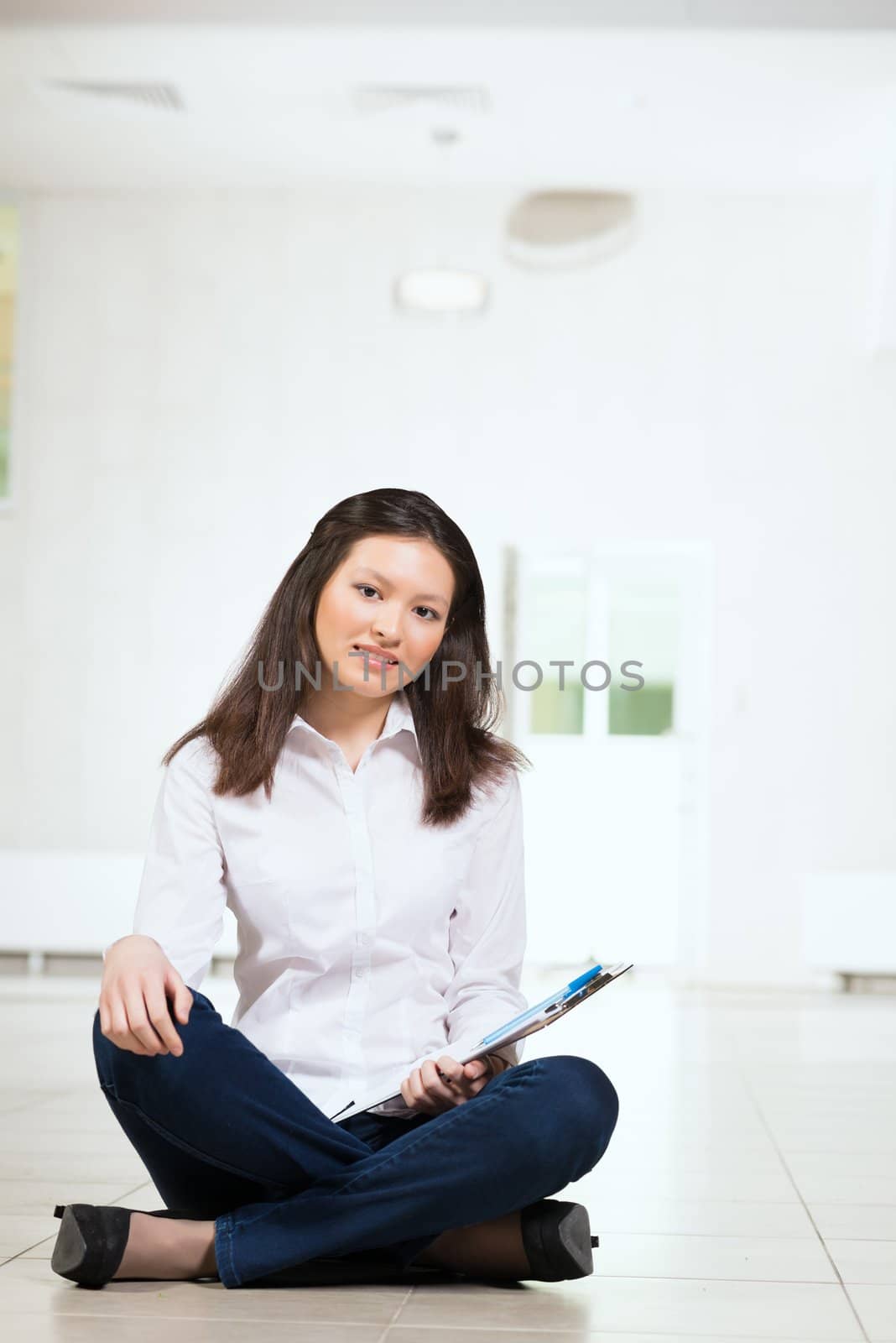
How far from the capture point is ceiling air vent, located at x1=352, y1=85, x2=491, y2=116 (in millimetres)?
6348

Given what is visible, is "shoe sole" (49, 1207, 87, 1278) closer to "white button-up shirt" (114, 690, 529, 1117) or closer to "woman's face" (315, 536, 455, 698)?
"white button-up shirt" (114, 690, 529, 1117)

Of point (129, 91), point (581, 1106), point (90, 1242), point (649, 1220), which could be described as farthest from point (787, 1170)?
point (129, 91)

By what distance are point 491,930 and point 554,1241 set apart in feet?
1.07

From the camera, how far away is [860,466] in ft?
24.6

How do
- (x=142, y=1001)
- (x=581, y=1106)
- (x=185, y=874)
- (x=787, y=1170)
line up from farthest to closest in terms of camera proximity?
(x=787, y=1170) < (x=185, y=874) < (x=581, y=1106) < (x=142, y=1001)

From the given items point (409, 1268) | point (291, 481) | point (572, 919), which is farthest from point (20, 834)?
point (409, 1268)

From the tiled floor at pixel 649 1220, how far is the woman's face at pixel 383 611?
65cm

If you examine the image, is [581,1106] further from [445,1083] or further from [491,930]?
[491,930]

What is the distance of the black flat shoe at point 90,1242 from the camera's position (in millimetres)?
1582

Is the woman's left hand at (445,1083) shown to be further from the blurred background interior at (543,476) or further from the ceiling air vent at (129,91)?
the blurred background interior at (543,476)

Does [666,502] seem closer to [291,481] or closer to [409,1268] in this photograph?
[291,481]

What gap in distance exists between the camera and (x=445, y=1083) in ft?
5.25

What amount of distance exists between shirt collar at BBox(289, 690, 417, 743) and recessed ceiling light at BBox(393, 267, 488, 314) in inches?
202

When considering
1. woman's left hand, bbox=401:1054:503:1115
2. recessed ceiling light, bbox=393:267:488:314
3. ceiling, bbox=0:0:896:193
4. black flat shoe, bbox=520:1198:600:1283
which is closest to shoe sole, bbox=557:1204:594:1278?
black flat shoe, bbox=520:1198:600:1283
